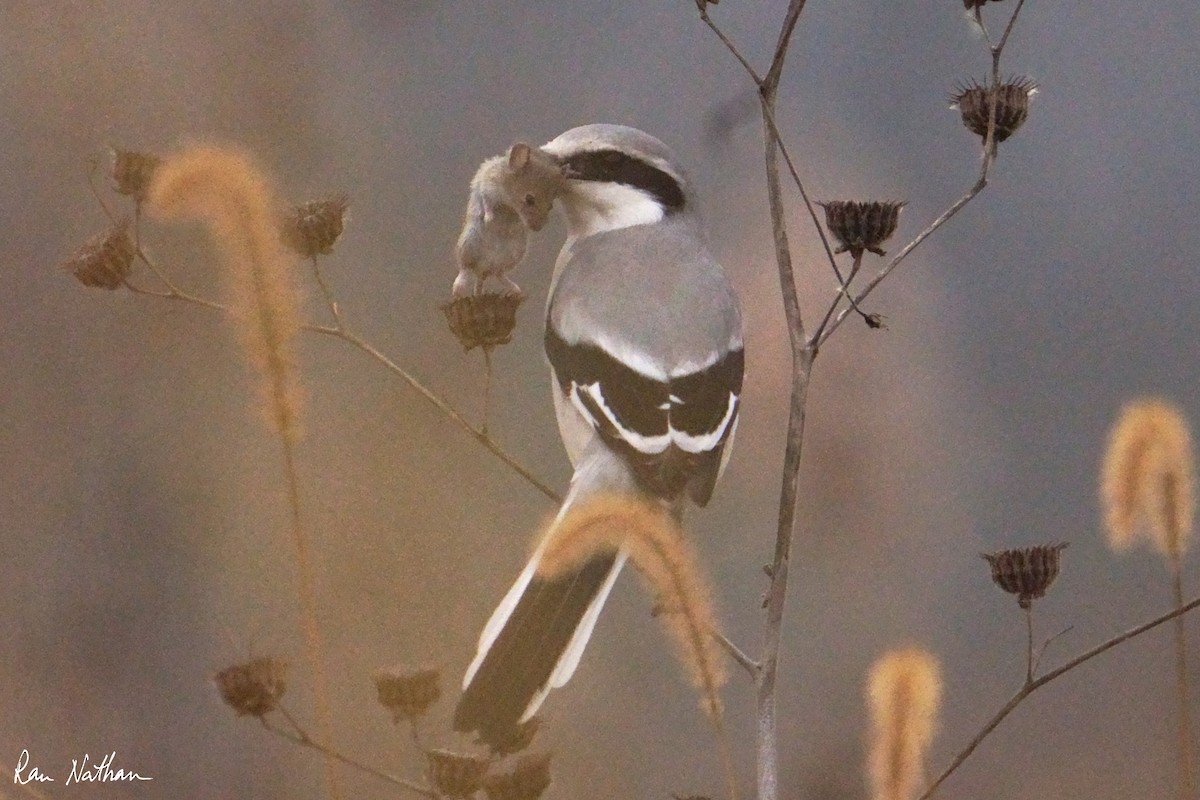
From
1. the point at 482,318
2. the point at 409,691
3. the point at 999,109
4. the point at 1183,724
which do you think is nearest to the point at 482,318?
the point at 482,318

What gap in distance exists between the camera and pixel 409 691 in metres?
0.75

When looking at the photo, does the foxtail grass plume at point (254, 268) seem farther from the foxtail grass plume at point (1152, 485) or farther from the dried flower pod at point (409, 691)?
the foxtail grass plume at point (1152, 485)

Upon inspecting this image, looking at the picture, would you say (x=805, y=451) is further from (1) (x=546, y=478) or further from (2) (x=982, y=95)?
(2) (x=982, y=95)

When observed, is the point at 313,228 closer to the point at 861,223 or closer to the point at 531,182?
the point at 531,182

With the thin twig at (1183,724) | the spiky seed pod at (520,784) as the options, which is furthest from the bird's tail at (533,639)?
the thin twig at (1183,724)

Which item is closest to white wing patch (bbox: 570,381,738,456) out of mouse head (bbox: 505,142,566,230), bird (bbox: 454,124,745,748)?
bird (bbox: 454,124,745,748)

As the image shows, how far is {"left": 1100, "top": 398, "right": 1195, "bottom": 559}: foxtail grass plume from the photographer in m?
0.73

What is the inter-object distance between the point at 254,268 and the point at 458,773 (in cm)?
28

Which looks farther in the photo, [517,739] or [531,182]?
[531,182]

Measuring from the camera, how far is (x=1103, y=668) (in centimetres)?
105

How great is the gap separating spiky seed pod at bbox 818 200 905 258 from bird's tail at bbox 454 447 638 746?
0.80ft

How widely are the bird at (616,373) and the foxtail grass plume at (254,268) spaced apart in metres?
0.24

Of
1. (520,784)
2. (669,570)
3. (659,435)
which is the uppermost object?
(659,435)

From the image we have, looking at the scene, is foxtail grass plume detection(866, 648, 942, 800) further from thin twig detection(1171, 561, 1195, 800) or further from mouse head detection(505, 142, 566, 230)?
mouse head detection(505, 142, 566, 230)
